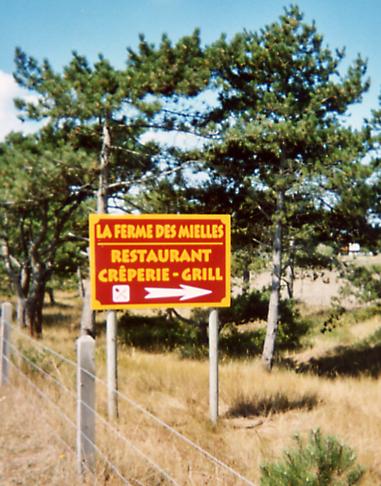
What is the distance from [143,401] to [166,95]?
8534 millimetres

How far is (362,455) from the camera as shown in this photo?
6.77 metres

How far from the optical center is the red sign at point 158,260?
24.1 feet

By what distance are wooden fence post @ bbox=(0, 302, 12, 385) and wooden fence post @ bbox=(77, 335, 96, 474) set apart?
12.5 feet

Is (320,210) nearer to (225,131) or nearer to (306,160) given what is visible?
(306,160)

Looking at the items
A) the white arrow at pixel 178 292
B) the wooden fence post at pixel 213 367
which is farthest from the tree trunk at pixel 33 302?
the white arrow at pixel 178 292

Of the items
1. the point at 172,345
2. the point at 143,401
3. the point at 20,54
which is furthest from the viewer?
the point at 172,345

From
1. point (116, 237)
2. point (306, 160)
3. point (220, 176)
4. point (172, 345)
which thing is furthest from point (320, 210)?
point (116, 237)

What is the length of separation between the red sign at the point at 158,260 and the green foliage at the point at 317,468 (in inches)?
163

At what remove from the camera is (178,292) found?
7.54 m

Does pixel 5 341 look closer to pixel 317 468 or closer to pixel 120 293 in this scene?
pixel 120 293

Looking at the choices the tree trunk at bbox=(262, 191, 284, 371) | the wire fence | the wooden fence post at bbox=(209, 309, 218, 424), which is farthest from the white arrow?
the tree trunk at bbox=(262, 191, 284, 371)

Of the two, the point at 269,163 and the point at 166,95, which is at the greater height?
the point at 166,95

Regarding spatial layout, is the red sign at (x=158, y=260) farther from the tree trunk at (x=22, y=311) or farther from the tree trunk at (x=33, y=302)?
the tree trunk at (x=22, y=311)

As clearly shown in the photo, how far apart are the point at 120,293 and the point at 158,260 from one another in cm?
69
